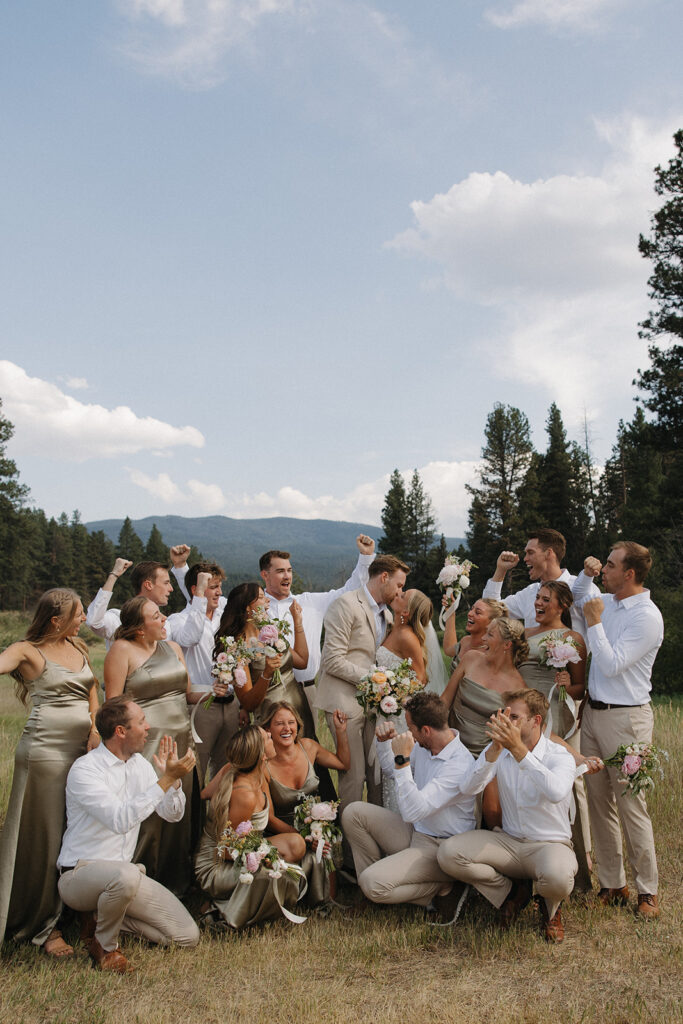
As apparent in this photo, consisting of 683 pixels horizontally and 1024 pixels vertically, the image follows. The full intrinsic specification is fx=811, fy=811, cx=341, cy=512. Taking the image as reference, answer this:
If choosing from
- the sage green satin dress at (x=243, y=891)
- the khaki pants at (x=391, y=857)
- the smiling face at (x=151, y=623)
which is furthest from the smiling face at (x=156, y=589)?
the khaki pants at (x=391, y=857)

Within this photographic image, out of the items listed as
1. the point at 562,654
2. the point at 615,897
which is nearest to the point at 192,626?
the point at 562,654

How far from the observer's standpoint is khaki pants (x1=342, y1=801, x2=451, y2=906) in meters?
6.48

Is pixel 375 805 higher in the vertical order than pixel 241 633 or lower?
lower

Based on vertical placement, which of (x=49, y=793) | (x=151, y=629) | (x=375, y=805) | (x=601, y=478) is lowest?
(x=375, y=805)

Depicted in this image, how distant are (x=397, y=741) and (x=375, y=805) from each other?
1026mm

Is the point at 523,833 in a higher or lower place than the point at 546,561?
lower

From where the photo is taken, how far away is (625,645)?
672 cm

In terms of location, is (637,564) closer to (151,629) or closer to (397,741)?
(397,741)

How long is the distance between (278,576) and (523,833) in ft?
10.7

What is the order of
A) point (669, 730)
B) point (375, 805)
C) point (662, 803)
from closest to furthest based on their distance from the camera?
point (375, 805), point (662, 803), point (669, 730)

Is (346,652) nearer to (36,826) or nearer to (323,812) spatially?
(323,812)

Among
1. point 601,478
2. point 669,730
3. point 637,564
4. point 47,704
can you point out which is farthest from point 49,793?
point 601,478

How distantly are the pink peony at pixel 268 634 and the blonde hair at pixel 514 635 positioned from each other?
190cm

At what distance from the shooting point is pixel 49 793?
6090mm
